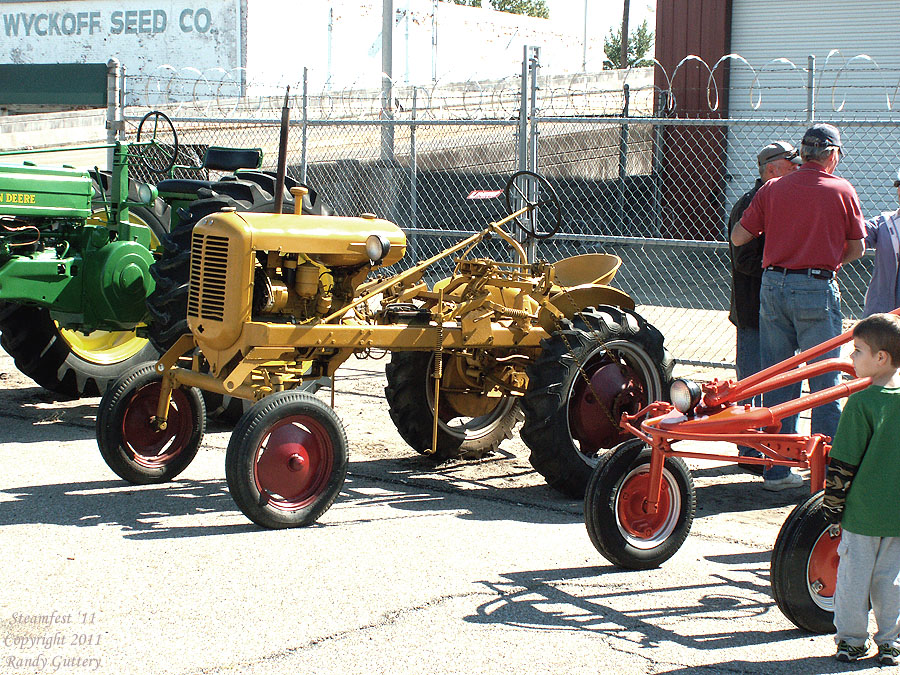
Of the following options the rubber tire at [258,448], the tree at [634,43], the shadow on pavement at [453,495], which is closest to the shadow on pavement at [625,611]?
the shadow on pavement at [453,495]

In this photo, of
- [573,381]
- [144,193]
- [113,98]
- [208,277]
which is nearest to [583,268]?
[573,381]

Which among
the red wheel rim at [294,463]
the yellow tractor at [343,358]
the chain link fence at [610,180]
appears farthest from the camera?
the chain link fence at [610,180]

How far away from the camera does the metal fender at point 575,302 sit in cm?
679

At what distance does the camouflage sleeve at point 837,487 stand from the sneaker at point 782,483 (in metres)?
2.57

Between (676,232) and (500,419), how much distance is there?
1082cm

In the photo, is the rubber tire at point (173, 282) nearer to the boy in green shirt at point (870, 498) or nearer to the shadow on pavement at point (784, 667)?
the shadow on pavement at point (784, 667)

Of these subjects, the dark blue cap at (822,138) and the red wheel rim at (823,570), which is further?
the dark blue cap at (822,138)

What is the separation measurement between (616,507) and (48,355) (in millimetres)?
5191

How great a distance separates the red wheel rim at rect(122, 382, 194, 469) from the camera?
6.45 m

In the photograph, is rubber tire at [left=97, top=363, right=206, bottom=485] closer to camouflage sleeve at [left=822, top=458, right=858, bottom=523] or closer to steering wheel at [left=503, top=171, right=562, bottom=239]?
steering wheel at [left=503, top=171, right=562, bottom=239]

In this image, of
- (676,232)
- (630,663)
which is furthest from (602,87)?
(630,663)

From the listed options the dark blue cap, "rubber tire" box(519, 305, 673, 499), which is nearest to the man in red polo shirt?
the dark blue cap

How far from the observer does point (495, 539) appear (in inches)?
221

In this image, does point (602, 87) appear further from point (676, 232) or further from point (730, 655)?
point (730, 655)
